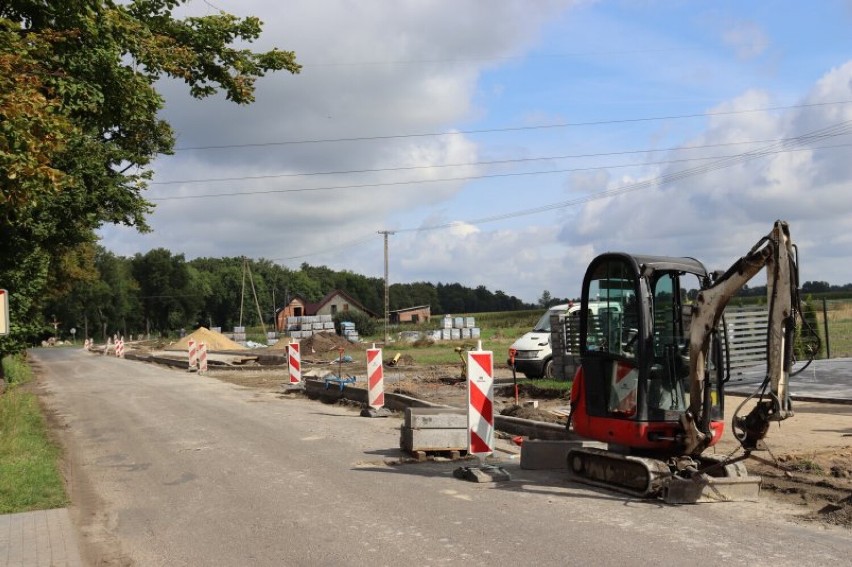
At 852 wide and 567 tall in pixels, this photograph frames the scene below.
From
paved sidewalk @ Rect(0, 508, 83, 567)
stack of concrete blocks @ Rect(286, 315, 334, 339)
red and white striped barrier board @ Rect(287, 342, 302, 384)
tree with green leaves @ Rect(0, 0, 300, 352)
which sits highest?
tree with green leaves @ Rect(0, 0, 300, 352)

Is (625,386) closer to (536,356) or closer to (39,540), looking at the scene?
(39,540)

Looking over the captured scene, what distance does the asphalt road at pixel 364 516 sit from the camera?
643cm

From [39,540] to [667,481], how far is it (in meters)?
5.96

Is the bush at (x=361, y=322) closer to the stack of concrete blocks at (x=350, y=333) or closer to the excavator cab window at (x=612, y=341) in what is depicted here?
the stack of concrete blocks at (x=350, y=333)

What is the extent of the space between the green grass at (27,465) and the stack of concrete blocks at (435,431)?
450 centimetres

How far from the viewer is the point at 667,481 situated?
8.05 metres

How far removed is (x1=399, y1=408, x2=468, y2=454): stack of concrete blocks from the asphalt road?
0.42m

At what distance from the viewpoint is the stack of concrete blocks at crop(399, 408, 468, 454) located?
37.1 feet

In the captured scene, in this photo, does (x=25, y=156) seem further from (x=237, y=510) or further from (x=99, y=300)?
(x=99, y=300)

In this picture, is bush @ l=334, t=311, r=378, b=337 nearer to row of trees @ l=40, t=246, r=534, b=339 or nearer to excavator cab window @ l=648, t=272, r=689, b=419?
row of trees @ l=40, t=246, r=534, b=339

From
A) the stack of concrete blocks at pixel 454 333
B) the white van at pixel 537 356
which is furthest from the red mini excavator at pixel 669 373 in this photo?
the stack of concrete blocks at pixel 454 333

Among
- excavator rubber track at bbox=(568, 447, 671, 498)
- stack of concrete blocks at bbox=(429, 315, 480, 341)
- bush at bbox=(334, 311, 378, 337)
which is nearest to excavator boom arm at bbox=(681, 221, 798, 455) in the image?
excavator rubber track at bbox=(568, 447, 671, 498)

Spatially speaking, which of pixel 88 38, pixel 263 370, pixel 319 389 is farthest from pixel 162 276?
pixel 88 38

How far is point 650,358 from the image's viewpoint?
8430 millimetres
